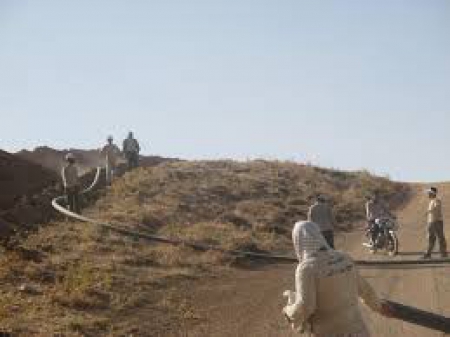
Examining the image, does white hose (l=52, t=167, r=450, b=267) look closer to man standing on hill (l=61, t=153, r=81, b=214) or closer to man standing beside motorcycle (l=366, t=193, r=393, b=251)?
man standing on hill (l=61, t=153, r=81, b=214)

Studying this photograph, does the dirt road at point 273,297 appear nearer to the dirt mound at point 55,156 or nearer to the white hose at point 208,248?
the white hose at point 208,248

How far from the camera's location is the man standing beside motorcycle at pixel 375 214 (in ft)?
70.4

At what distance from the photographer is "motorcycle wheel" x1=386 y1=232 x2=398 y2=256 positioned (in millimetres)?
20547

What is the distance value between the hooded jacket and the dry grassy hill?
20.8 ft

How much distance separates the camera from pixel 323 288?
21.4ft

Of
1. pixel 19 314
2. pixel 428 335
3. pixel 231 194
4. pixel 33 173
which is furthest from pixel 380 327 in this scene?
pixel 33 173

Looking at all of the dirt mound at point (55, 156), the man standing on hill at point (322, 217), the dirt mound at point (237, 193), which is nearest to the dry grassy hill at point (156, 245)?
the dirt mound at point (237, 193)

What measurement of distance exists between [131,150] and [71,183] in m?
9.69

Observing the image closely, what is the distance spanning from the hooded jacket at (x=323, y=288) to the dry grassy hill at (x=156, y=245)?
635 centimetres

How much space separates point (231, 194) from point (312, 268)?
81.0 ft

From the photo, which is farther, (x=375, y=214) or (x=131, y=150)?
(x=131, y=150)

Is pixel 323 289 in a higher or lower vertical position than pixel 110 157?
lower

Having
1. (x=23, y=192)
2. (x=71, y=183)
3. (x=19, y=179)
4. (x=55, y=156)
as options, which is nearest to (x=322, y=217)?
(x=71, y=183)

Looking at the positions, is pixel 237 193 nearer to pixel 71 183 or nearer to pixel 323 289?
pixel 71 183
